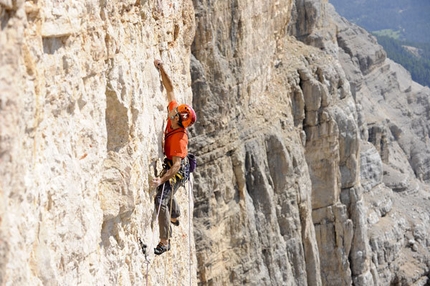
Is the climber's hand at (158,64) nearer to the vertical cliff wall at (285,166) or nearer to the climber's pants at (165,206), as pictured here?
the climber's pants at (165,206)

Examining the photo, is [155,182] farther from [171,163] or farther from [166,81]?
[166,81]

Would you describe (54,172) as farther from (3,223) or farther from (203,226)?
(203,226)

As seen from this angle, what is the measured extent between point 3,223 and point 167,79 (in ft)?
16.4

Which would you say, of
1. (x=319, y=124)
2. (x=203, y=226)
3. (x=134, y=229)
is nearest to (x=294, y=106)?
(x=319, y=124)

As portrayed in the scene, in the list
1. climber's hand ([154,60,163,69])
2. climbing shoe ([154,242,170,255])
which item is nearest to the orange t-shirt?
climber's hand ([154,60,163,69])

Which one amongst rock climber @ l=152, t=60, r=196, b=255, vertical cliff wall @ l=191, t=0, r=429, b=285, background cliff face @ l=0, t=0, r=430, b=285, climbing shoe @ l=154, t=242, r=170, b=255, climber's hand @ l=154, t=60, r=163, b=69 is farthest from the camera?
vertical cliff wall @ l=191, t=0, r=429, b=285

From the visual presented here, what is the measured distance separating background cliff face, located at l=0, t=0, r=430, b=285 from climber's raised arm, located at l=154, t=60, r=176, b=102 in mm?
224

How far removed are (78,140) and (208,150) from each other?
1366 centimetres

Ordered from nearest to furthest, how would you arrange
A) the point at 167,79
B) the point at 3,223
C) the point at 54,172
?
1. the point at 3,223
2. the point at 54,172
3. the point at 167,79

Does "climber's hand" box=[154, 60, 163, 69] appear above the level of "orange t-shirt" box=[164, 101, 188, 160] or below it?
above

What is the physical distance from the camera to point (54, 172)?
5500mm

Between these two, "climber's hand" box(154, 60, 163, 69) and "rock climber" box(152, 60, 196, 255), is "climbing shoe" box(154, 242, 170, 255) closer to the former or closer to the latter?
"rock climber" box(152, 60, 196, 255)

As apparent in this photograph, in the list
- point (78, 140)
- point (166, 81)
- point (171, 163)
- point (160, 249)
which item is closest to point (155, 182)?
point (171, 163)

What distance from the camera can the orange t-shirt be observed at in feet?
28.9
